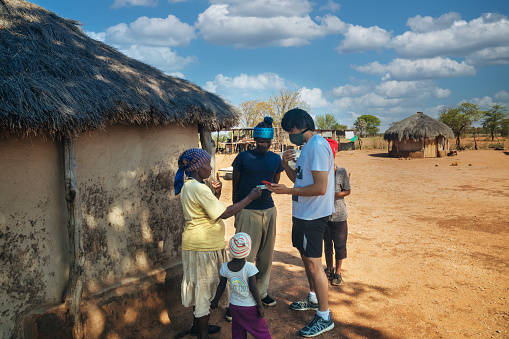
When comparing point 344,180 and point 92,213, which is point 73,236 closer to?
point 92,213

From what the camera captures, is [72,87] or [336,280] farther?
[336,280]

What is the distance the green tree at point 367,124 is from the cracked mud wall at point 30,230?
57223mm

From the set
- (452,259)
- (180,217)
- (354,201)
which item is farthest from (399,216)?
(180,217)

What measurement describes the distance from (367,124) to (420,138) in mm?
42886

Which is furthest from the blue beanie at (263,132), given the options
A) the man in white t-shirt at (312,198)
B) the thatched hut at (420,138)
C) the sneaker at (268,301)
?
the thatched hut at (420,138)

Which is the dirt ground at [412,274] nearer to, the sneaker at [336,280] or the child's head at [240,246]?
the sneaker at [336,280]

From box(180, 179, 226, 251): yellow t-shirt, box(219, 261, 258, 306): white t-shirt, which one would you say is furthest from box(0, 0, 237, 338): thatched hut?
box(219, 261, 258, 306): white t-shirt

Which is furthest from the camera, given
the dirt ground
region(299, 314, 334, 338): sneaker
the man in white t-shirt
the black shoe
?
the dirt ground

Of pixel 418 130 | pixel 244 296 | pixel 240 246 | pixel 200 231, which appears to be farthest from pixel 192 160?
pixel 418 130

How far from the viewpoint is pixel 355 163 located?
21.0 meters

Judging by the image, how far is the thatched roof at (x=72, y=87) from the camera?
2.74m

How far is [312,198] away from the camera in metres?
3.15

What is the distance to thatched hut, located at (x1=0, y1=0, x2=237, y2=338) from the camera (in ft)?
9.36

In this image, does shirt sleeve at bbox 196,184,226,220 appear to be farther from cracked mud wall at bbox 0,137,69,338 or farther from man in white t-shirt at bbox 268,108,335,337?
cracked mud wall at bbox 0,137,69,338
